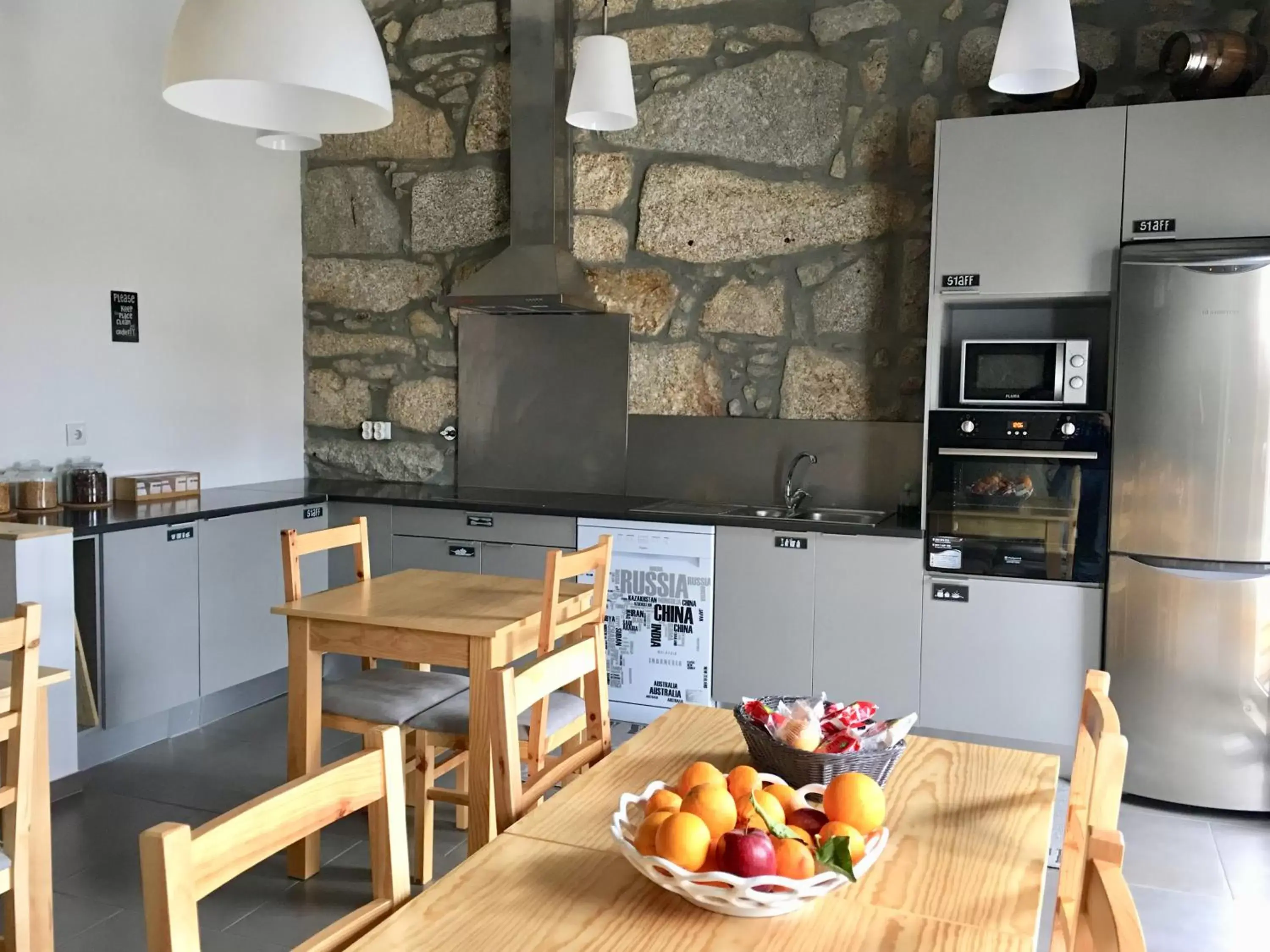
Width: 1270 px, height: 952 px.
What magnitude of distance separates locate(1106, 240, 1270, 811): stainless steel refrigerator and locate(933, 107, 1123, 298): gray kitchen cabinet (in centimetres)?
16

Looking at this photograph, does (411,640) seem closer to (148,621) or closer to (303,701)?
(303,701)

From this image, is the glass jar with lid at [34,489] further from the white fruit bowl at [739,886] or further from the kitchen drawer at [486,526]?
the white fruit bowl at [739,886]

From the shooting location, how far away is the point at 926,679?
12.0ft

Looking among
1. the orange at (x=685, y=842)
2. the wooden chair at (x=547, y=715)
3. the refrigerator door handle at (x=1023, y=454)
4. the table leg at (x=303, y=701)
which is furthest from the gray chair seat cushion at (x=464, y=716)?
the refrigerator door handle at (x=1023, y=454)

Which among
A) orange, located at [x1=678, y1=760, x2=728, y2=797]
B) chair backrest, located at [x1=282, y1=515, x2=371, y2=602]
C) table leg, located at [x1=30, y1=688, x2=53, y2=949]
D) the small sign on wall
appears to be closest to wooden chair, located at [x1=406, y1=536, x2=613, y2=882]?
chair backrest, located at [x1=282, y1=515, x2=371, y2=602]

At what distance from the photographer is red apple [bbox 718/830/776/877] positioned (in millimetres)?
1165

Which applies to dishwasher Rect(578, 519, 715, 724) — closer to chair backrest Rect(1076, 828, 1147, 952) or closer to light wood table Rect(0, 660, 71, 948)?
light wood table Rect(0, 660, 71, 948)

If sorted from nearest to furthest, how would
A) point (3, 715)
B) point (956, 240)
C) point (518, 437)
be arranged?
point (3, 715) → point (956, 240) → point (518, 437)

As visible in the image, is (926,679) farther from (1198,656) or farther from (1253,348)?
(1253,348)

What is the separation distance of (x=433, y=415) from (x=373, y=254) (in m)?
0.81

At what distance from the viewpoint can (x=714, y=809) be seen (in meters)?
1.24

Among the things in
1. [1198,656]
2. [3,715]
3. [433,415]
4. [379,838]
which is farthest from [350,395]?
[379,838]

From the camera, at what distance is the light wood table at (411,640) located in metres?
2.49

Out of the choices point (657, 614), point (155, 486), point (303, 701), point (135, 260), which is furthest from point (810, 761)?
point (135, 260)
